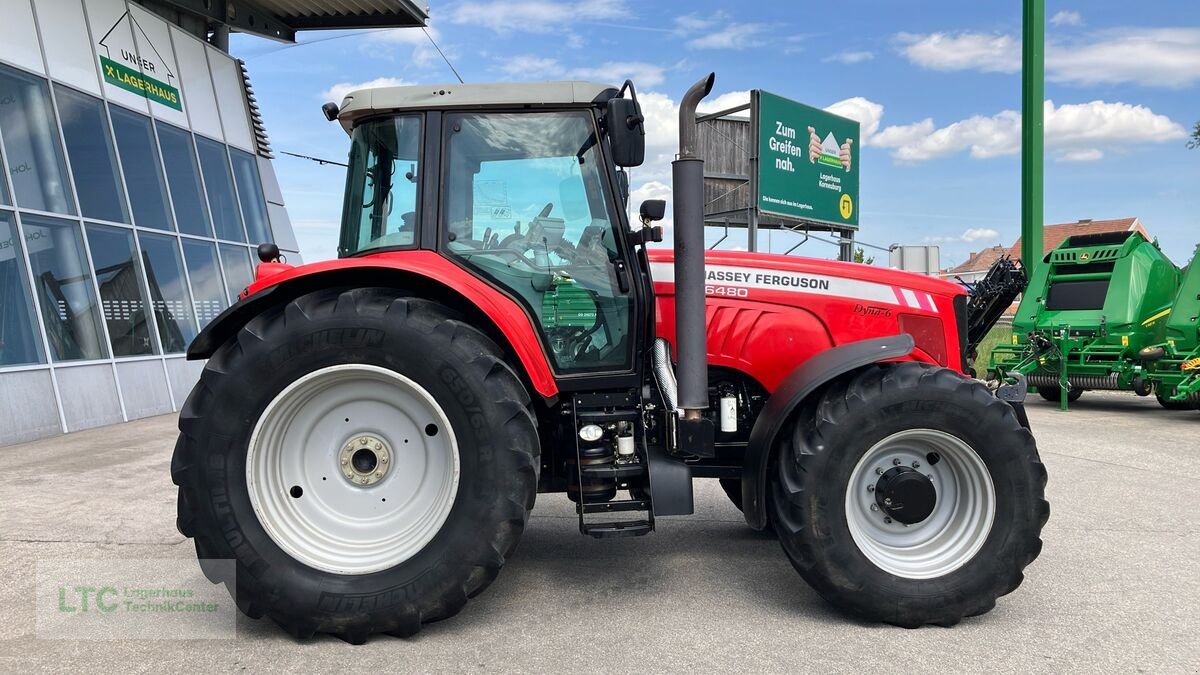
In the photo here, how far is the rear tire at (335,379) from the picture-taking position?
120 inches

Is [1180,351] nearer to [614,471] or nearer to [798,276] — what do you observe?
[798,276]

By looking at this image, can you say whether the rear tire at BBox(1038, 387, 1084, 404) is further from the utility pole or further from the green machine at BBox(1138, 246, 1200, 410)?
the utility pole

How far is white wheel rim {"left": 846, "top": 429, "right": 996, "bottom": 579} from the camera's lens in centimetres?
329

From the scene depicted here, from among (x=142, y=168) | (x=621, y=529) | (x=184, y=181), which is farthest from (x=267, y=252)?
(x=184, y=181)

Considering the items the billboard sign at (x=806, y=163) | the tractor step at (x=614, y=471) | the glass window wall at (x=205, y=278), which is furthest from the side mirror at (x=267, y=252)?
the billboard sign at (x=806, y=163)

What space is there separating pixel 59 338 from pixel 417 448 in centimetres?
802

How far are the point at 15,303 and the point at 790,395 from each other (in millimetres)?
9047

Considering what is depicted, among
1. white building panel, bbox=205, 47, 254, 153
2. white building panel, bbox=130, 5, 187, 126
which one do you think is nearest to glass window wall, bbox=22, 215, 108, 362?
white building panel, bbox=130, 5, 187, 126

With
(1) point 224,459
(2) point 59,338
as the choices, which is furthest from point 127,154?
(1) point 224,459

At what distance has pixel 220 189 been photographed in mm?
13273

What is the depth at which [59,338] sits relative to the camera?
9.16 metres

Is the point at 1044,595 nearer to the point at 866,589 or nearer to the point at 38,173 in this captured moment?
the point at 866,589

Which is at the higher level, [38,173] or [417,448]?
[38,173]

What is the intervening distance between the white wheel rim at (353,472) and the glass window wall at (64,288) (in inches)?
296
